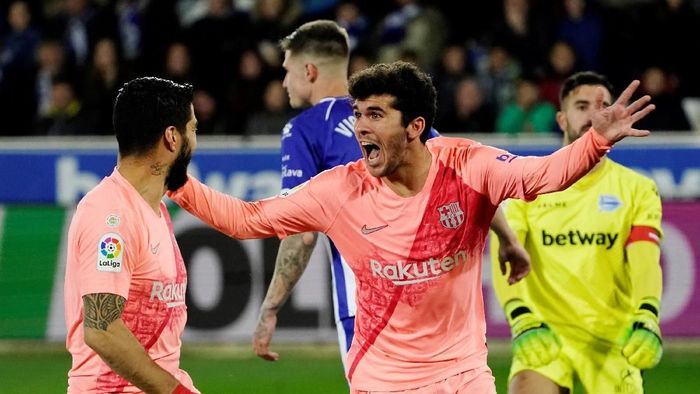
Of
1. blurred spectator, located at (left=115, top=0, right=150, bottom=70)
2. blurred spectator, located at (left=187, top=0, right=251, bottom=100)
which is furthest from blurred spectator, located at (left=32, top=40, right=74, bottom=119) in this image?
blurred spectator, located at (left=187, top=0, right=251, bottom=100)

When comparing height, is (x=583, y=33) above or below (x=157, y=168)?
above

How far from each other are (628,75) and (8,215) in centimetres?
701

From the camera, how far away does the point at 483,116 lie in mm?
14141

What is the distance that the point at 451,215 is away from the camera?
5.36 metres

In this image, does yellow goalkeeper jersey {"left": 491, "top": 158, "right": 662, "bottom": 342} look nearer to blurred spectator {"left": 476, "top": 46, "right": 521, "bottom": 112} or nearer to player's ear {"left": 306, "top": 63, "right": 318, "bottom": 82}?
player's ear {"left": 306, "top": 63, "right": 318, "bottom": 82}

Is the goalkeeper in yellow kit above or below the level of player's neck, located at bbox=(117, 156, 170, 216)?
below

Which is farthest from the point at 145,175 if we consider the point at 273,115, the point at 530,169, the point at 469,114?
the point at 469,114

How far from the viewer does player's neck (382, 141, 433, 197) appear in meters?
5.43

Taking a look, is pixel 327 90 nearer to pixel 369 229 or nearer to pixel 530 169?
pixel 369 229

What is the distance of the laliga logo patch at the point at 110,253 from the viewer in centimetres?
468

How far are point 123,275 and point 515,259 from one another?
88.9 inches

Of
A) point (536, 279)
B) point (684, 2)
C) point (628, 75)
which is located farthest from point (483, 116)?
point (536, 279)

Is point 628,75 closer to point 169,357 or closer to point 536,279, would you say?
point 536,279

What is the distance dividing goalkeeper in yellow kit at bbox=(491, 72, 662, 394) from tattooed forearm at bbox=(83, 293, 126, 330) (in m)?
2.69
